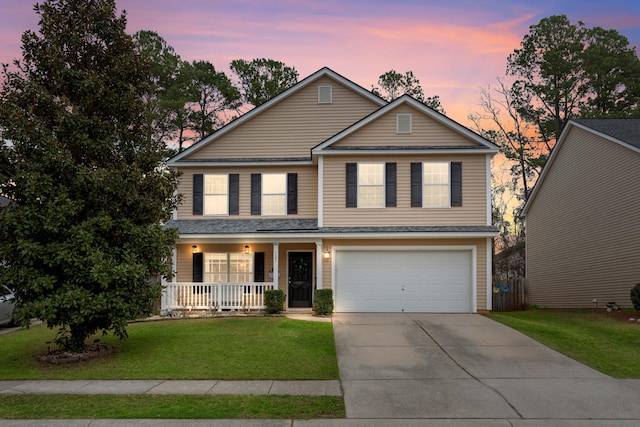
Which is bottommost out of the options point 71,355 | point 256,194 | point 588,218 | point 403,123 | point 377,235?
point 71,355

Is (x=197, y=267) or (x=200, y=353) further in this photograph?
(x=197, y=267)

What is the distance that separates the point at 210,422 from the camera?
7.47 metres

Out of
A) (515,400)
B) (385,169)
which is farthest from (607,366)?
(385,169)

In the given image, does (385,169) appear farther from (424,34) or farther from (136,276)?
(136,276)

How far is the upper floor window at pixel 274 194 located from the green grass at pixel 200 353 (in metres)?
5.57

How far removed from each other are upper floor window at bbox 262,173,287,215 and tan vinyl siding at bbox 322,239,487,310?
8.88ft

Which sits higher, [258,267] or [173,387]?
[258,267]

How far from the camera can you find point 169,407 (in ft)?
26.6

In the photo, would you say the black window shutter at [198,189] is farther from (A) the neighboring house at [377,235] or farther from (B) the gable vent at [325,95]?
A: (B) the gable vent at [325,95]

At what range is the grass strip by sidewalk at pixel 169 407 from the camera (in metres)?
7.75

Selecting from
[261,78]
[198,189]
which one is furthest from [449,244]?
[261,78]

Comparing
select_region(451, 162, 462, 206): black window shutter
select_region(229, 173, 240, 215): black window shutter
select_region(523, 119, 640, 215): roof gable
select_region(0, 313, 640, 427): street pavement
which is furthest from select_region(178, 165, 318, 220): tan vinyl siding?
select_region(523, 119, 640, 215): roof gable

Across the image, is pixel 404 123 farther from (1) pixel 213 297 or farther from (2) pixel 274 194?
(1) pixel 213 297

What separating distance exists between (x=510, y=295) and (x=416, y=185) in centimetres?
786
